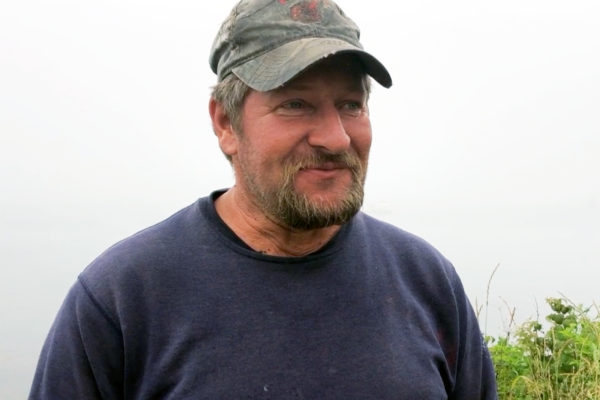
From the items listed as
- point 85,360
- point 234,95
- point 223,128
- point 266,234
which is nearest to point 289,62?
point 234,95

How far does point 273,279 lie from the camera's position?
5.24 feet

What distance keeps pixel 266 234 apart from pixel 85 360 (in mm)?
589

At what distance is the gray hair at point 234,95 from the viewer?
1.68 metres

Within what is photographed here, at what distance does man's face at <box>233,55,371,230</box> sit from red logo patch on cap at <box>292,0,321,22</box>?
0.48 ft

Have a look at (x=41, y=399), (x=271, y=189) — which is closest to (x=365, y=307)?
(x=271, y=189)

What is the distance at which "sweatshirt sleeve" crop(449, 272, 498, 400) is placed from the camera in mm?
1843

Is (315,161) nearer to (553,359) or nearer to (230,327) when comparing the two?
(230,327)

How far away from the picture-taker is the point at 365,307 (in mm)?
1646

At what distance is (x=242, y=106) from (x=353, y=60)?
1.12 feet

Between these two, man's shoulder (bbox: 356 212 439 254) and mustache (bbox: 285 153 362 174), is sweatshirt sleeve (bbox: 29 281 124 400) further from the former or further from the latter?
man's shoulder (bbox: 356 212 439 254)

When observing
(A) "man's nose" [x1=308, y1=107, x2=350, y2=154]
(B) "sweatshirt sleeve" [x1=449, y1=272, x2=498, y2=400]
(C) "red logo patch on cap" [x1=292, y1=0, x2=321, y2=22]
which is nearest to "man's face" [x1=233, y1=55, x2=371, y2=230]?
(A) "man's nose" [x1=308, y1=107, x2=350, y2=154]

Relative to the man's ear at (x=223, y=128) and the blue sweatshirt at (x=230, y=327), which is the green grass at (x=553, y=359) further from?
the man's ear at (x=223, y=128)

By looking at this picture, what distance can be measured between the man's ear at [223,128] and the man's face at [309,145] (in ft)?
0.31

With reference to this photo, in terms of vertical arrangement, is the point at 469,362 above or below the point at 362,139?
below
